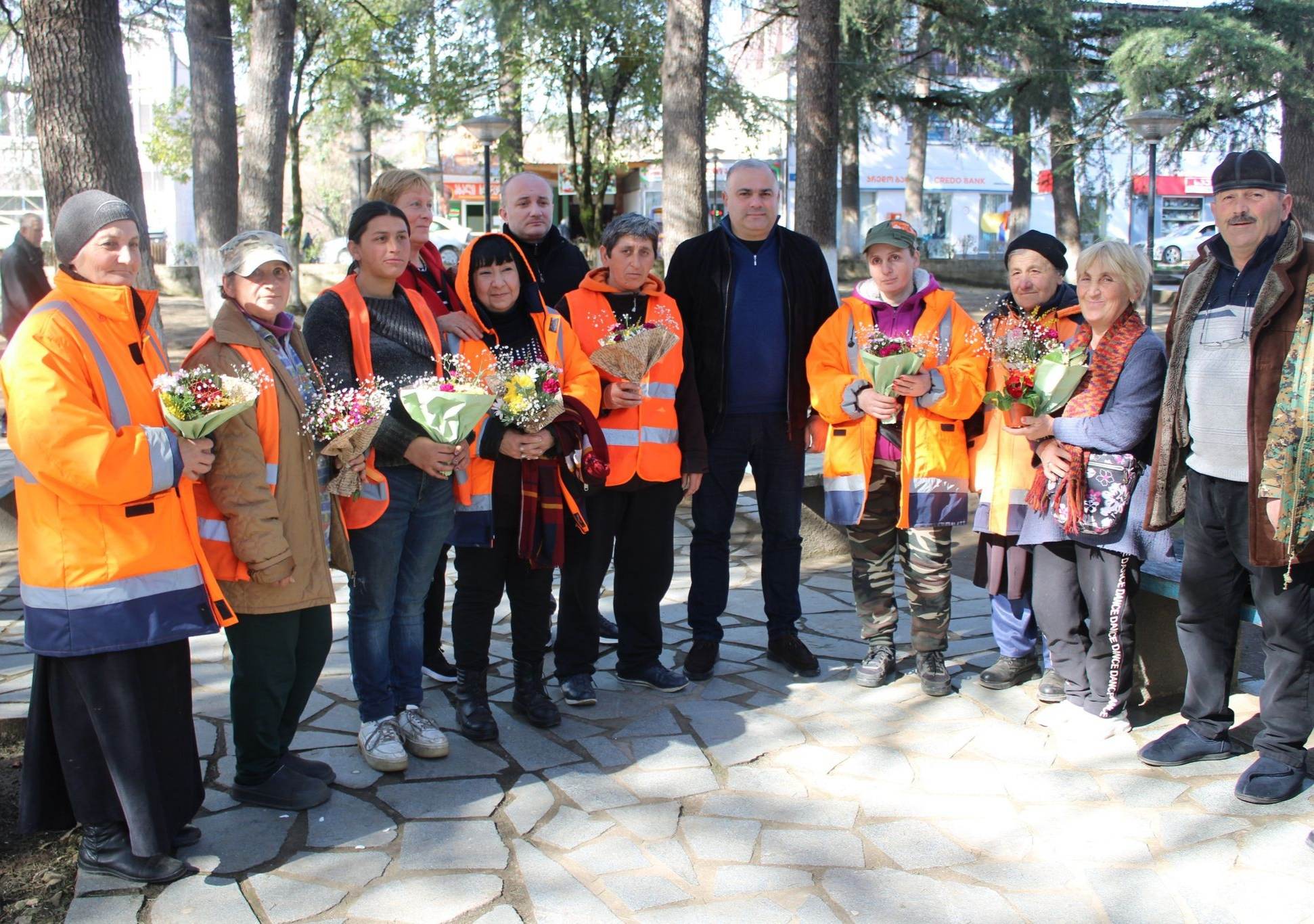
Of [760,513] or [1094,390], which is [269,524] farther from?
[1094,390]

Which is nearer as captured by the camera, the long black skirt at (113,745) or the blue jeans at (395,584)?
the long black skirt at (113,745)

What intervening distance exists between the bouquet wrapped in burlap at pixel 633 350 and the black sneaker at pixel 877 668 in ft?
5.48

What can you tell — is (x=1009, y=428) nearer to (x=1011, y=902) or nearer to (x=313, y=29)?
(x=1011, y=902)

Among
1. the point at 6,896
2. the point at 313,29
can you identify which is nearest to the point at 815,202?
the point at 6,896

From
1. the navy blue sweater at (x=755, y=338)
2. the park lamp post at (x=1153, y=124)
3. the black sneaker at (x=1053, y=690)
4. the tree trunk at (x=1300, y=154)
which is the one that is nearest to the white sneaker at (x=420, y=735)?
the navy blue sweater at (x=755, y=338)

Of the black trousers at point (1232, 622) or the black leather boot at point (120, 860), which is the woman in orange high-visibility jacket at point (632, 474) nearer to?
the black leather boot at point (120, 860)

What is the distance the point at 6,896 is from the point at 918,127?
2160 centimetres

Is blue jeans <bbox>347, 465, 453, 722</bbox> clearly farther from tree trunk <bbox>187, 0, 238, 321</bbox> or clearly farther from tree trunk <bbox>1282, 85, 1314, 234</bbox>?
tree trunk <bbox>1282, 85, 1314, 234</bbox>

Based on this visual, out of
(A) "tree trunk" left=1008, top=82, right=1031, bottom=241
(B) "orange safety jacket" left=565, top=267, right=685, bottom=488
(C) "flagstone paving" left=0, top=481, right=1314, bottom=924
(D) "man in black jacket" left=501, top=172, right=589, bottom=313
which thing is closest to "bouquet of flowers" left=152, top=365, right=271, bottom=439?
(C) "flagstone paving" left=0, top=481, right=1314, bottom=924

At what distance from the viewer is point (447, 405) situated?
12.2ft

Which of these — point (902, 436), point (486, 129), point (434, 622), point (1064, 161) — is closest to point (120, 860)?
point (434, 622)

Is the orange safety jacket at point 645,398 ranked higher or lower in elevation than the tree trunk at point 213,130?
lower

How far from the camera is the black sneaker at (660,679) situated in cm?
493

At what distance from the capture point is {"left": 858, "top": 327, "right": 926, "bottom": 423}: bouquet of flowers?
441 centimetres
